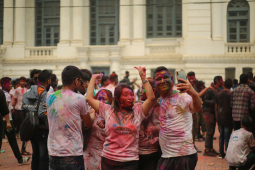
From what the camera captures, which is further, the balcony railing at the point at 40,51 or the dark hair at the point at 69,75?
the balcony railing at the point at 40,51

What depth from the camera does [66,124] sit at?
3.76 metres

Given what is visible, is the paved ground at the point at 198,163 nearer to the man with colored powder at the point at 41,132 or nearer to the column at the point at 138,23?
the man with colored powder at the point at 41,132

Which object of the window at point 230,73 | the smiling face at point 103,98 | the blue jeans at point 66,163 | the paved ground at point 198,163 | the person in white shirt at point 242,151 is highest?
the window at point 230,73

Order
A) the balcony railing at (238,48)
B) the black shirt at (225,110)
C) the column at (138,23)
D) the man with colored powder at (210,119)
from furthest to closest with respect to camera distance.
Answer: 1. the column at (138,23)
2. the balcony railing at (238,48)
3. the man with colored powder at (210,119)
4. the black shirt at (225,110)

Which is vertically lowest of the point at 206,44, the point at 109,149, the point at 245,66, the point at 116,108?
the point at 109,149

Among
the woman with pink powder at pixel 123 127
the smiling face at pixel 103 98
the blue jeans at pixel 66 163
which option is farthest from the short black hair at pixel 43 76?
the blue jeans at pixel 66 163

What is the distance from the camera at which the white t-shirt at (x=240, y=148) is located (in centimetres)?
563

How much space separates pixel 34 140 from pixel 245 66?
17.7m

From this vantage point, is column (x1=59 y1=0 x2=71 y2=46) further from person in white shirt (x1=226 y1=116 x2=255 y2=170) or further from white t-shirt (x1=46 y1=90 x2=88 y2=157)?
white t-shirt (x1=46 y1=90 x2=88 y2=157)

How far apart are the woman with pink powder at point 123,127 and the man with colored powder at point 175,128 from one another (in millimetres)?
218

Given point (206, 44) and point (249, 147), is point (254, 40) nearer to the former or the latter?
point (206, 44)

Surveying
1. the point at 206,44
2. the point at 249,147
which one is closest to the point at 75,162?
the point at 249,147

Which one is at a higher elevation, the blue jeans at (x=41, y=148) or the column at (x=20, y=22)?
the column at (x=20, y=22)

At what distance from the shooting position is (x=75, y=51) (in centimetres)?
2158
